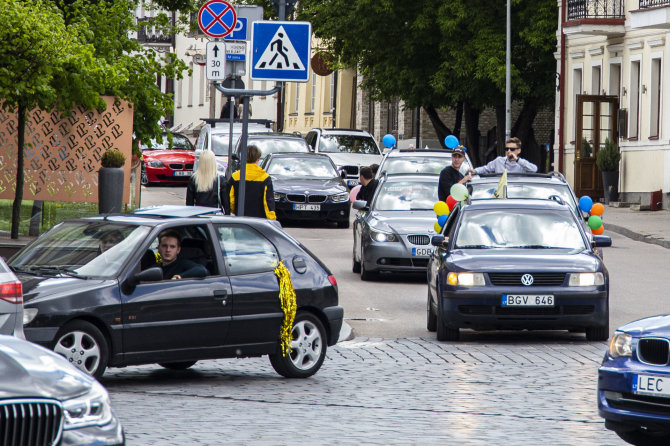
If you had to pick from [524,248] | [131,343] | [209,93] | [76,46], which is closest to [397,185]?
[76,46]

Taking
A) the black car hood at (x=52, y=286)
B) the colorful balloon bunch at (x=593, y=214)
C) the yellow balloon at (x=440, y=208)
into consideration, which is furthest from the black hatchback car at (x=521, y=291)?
the black car hood at (x=52, y=286)

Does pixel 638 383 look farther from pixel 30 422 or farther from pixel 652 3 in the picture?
pixel 652 3

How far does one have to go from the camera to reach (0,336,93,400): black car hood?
6180mm

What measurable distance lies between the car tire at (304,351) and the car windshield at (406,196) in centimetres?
991

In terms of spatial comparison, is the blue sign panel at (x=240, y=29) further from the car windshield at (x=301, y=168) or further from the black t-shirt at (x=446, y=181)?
the car windshield at (x=301, y=168)

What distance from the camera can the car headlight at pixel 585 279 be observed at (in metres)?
Result: 14.8

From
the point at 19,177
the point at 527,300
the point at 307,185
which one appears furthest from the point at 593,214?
the point at 307,185

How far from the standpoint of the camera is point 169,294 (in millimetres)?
11562

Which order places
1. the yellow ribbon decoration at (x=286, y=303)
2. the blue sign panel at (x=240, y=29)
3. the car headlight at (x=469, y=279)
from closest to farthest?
the yellow ribbon decoration at (x=286, y=303), the car headlight at (x=469, y=279), the blue sign panel at (x=240, y=29)

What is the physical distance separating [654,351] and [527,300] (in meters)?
5.95

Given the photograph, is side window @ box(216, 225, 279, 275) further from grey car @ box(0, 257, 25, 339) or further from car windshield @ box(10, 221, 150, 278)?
grey car @ box(0, 257, 25, 339)

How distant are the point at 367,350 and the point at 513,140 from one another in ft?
30.5

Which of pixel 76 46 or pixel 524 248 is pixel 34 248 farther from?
pixel 76 46

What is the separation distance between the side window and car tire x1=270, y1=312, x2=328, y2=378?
52 cm
